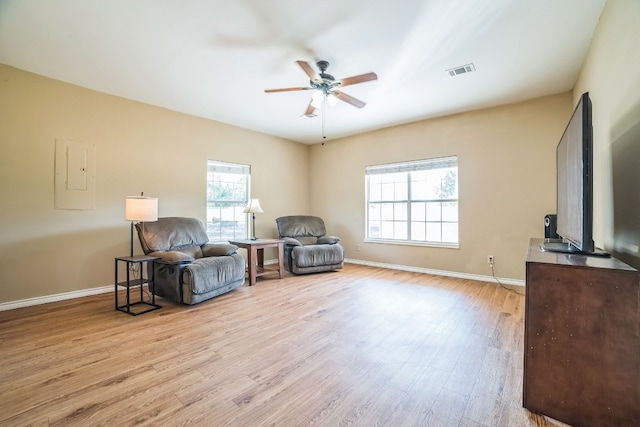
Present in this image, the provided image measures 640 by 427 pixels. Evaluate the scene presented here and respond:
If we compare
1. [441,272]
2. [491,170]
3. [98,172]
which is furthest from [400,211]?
[98,172]

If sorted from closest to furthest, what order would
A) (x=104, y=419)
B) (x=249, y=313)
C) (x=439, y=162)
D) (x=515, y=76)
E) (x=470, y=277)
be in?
(x=104, y=419) < (x=249, y=313) < (x=515, y=76) < (x=470, y=277) < (x=439, y=162)

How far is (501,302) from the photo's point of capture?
3338 mm

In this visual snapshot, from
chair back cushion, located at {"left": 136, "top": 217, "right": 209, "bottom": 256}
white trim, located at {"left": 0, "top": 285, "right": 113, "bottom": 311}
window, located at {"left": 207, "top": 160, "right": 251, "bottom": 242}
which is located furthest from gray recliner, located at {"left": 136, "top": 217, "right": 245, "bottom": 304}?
white trim, located at {"left": 0, "top": 285, "right": 113, "bottom": 311}

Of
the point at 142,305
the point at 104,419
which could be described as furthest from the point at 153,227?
the point at 104,419

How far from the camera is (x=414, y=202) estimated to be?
5.14 metres

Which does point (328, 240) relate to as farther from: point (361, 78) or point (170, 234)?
point (361, 78)

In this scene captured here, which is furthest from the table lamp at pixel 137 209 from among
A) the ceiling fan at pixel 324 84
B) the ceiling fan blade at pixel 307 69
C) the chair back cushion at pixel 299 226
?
the chair back cushion at pixel 299 226

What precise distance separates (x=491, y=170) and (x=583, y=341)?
342cm

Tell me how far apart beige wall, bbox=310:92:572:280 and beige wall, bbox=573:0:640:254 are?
121 centimetres

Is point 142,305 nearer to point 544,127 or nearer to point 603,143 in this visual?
point 603,143

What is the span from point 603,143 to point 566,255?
49.2 inches

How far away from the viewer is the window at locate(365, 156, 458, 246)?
4.74m

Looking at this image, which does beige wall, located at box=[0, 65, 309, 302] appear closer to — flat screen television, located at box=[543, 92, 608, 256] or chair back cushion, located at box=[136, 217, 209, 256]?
chair back cushion, located at box=[136, 217, 209, 256]

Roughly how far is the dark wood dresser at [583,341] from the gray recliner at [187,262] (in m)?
3.06
